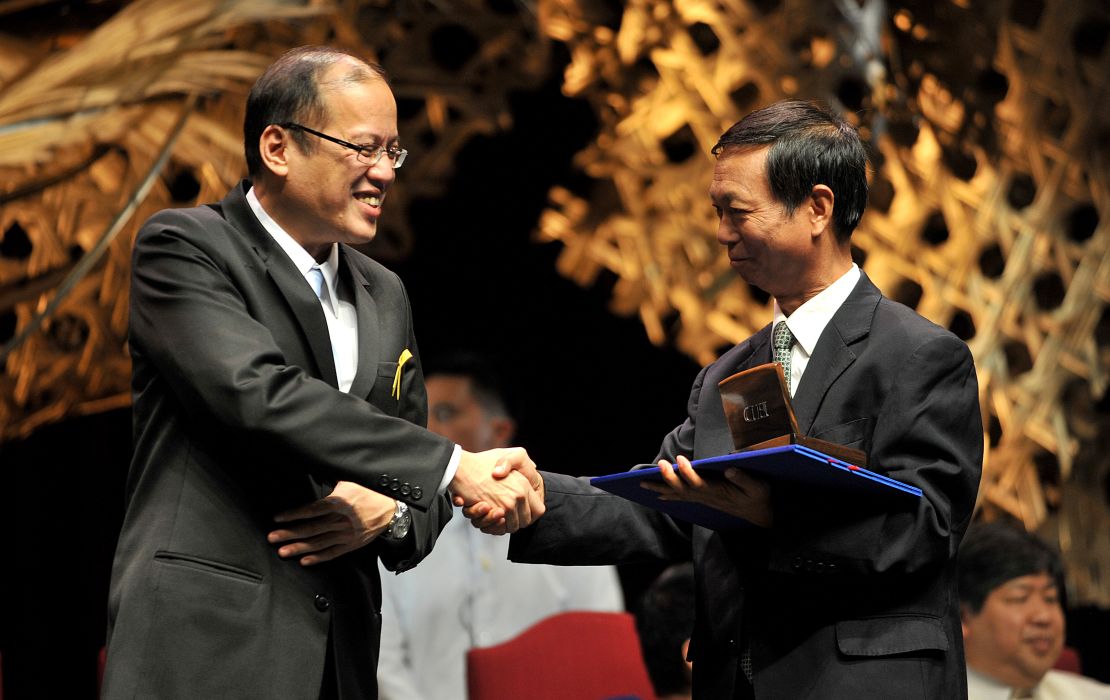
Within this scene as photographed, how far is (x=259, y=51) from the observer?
4.10 meters

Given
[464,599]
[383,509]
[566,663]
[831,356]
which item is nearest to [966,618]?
[566,663]

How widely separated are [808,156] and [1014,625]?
1.61m

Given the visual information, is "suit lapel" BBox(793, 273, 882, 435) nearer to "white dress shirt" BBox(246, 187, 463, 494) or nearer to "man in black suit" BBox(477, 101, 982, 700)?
"man in black suit" BBox(477, 101, 982, 700)

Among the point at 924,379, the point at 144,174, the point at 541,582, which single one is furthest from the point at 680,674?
the point at 144,174

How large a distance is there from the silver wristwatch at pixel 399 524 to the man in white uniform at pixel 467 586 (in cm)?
167

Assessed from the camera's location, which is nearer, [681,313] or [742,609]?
[742,609]

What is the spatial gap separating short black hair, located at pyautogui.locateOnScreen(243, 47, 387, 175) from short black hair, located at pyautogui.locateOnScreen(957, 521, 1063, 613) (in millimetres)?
1943

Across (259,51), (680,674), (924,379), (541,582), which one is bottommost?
(541,582)

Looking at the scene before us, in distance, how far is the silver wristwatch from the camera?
90.6 inches

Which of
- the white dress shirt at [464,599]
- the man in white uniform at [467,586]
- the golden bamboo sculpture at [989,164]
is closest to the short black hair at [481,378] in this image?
the man in white uniform at [467,586]

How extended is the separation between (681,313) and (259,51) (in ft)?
4.74

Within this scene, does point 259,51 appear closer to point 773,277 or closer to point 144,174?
point 144,174

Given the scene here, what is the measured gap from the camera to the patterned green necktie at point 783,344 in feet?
7.72

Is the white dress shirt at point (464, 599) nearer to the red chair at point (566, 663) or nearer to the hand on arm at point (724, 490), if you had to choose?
the red chair at point (566, 663)
